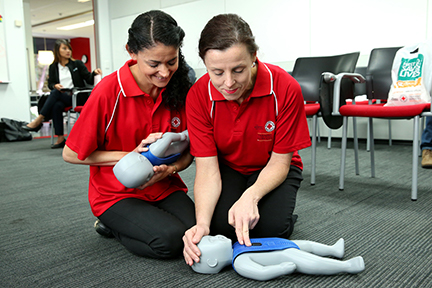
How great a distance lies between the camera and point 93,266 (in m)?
1.12

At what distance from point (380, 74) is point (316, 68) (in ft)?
1.47

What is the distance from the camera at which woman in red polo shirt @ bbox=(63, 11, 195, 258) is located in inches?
44.3

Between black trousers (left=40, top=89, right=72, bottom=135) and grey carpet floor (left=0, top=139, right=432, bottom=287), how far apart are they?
1701mm

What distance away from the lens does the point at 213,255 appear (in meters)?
1.00

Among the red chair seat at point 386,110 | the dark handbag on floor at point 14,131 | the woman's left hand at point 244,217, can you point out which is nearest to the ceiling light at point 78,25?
the dark handbag on floor at point 14,131

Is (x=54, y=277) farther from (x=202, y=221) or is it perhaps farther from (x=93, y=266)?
(x=202, y=221)

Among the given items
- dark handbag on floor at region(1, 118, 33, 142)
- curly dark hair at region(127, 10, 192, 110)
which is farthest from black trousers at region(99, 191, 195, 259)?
dark handbag on floor at region(1, 118, 33, 142)

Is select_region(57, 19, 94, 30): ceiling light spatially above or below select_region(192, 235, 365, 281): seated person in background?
above

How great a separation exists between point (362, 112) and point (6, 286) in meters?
1.67

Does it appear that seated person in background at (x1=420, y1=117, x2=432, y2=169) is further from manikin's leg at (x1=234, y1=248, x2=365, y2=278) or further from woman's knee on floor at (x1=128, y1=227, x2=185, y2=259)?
woman's knee on floor at (x1=128, y1=227, x2=185, y2=259)

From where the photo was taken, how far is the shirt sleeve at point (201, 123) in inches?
47.6

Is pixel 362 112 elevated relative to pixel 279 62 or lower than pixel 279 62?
lower

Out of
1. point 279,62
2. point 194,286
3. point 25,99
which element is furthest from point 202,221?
point 25,99

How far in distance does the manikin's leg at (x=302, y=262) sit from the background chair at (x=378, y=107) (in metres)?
0.95
